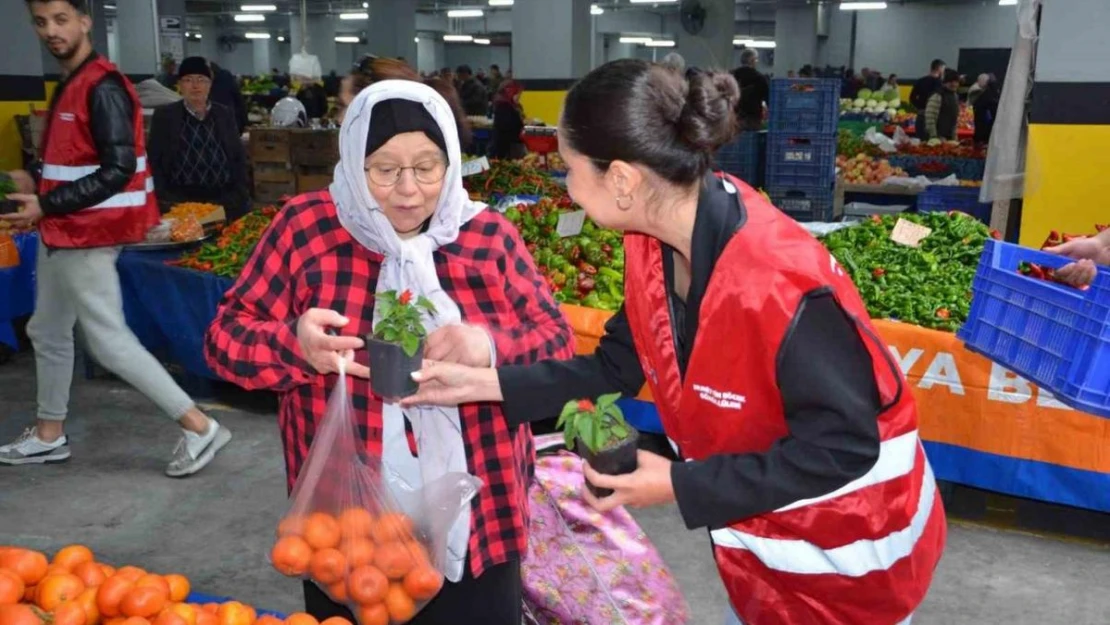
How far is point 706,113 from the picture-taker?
1.43 meters

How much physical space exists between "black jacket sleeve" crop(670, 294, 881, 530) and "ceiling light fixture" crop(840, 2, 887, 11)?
1002 inches

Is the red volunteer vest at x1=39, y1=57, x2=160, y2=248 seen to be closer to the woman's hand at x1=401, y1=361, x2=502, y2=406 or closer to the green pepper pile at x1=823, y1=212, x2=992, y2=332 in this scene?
the woman's hand at x1=401, y1=361, x2=502, y2=406

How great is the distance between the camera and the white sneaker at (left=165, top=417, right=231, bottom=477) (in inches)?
170

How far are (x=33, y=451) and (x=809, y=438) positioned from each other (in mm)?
4019

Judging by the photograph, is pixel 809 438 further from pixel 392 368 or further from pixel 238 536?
pixel 238 536

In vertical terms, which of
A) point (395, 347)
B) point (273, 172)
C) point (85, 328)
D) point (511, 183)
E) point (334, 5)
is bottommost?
point (85, 328)

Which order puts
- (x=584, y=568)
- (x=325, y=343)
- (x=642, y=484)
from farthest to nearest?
1. (x=584, y=568)
2. (x=325, y=343)
3. (x=642, y=484)

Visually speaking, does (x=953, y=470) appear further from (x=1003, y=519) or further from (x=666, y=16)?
(x=666, y=16)

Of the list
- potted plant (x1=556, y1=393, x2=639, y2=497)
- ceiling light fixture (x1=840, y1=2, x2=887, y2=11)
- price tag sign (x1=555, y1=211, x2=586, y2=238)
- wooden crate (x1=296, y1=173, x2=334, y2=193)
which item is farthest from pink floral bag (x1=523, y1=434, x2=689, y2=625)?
ceiling light fixture (x1=840, y1=2, x2=887, y2=11)

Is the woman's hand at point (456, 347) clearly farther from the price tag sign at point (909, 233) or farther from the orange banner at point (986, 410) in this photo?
the price tag sign at point (909, 233)

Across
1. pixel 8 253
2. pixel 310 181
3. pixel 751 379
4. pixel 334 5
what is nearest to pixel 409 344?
pixel 751 379

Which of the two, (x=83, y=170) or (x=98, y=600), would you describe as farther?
(x=83, y=170)

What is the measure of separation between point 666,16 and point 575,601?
35.9m

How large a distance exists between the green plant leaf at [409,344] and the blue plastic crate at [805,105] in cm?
635
